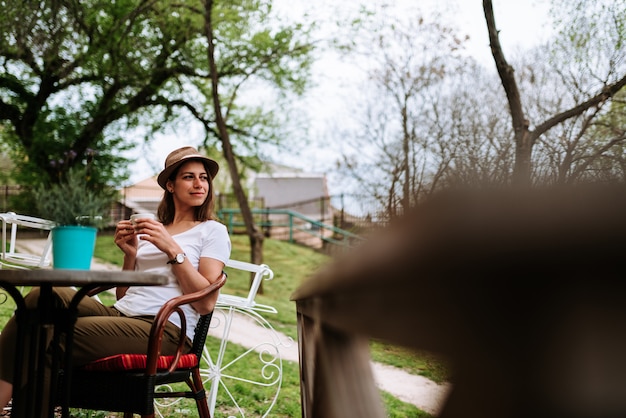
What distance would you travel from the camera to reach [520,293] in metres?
0.20

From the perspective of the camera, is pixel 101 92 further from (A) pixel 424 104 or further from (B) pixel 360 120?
(A) pixel 424 104

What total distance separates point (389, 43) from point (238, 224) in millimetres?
8556

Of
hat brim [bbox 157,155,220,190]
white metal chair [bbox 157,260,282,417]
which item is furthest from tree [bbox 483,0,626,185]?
hat brim [bbox 157,155,220,190]

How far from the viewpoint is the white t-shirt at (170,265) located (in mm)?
2354

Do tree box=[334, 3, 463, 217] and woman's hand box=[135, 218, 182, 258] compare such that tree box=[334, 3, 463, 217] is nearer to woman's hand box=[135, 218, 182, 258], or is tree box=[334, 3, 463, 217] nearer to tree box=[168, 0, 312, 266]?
tree box=[168, 0, 312, 266]

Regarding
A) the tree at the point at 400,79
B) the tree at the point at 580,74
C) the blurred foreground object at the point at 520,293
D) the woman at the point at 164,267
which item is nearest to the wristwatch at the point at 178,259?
the woman at the point at 164,267

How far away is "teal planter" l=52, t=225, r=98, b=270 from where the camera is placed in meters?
1.78

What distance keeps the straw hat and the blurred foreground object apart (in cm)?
243

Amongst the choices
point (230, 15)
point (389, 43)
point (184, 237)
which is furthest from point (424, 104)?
point (184, 237)

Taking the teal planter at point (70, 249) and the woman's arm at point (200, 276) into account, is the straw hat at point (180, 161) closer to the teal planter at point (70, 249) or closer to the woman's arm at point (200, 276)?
the woman's arm at point (200, 276)

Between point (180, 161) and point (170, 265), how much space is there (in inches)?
17.4

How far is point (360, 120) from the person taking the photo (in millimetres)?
15531

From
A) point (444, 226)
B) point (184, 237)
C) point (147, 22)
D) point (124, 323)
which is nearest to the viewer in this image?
point (444, 226)

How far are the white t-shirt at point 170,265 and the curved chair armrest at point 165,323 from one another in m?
0.10
